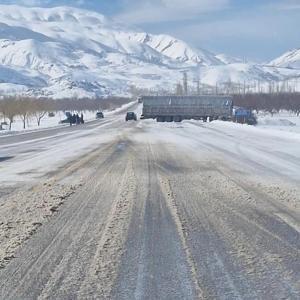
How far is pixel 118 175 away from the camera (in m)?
14.3

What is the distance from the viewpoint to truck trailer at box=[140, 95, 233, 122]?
79750mm

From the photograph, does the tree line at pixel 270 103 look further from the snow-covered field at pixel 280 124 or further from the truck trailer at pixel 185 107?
the truck trailer at pixel 185 107

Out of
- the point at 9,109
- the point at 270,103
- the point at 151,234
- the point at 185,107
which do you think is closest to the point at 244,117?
the point at 185,107

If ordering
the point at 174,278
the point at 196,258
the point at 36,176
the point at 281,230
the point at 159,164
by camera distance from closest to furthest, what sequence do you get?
the point at 174,278 < the point at 196,258 < the point at 281,230 < the point at 36,176 < the point at 159,164

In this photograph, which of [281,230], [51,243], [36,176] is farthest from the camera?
[36,176]

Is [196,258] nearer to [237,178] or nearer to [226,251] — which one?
[226,251]

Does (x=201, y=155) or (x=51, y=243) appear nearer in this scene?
(x=51, y=243)

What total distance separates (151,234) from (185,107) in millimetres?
73651

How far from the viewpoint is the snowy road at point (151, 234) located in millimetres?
5453

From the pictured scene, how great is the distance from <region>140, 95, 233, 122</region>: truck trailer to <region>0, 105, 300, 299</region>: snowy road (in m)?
64.9

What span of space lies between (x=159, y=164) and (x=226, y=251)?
33.7ft

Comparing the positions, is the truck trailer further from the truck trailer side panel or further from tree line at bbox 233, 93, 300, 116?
tree line at bbox 233, 93, 300, 116

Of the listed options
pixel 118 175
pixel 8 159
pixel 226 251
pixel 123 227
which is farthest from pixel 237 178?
pixel 8 159

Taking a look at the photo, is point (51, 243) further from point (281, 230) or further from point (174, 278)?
point (281, 230)
